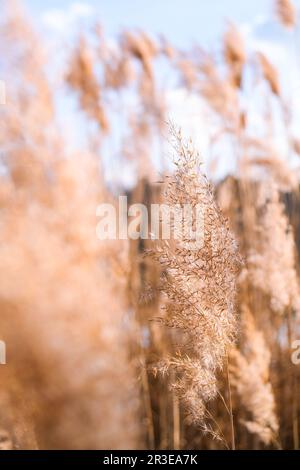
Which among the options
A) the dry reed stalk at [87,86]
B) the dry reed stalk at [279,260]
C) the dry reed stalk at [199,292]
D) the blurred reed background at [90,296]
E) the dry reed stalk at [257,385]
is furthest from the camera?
the dry reed stalk at [87,86]

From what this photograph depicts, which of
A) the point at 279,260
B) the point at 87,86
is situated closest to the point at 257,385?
the point at 279,260

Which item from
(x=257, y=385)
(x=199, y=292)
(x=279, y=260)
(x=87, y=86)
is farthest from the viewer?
(x=87, y=86)

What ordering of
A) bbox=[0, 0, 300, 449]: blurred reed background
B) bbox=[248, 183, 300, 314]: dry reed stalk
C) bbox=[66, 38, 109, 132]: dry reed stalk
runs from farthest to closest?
bbox=[66, 38, 109, 132]: dry reed stalk
bbox=[248, 183, 300, 314]: dry reed stalk
bbox=[0, 0, 300, 449]: blurred reed background

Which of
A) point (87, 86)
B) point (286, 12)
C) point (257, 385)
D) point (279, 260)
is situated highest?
point (286, 12)

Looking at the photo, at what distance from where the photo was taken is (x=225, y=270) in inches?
60.1

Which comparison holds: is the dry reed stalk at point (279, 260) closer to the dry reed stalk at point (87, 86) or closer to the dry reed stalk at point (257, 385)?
the dry reed stalk at point (257, 385)

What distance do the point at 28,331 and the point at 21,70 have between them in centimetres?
138

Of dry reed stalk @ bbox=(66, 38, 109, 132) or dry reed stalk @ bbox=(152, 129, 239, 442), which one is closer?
dry reed stalk @ bbox=(152, 129, 239, 442)

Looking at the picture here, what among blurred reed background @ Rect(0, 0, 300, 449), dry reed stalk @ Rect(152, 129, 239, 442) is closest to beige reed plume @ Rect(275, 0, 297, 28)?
blurred reed background @ Rect(0, 0, 300, 449)

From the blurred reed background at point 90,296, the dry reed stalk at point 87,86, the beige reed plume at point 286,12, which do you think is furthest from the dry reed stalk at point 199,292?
the beige reed plume at point 286,12

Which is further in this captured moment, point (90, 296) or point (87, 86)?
point (87, 86)

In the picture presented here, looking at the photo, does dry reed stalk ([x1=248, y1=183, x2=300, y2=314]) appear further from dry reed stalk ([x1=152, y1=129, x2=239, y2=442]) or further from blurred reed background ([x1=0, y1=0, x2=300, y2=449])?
dry reed stalk ([x1=152, y1=129, x2=239, y2=442])

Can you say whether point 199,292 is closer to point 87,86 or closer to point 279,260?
point 279,260

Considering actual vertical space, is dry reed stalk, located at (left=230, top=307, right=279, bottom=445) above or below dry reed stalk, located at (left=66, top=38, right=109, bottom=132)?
below
